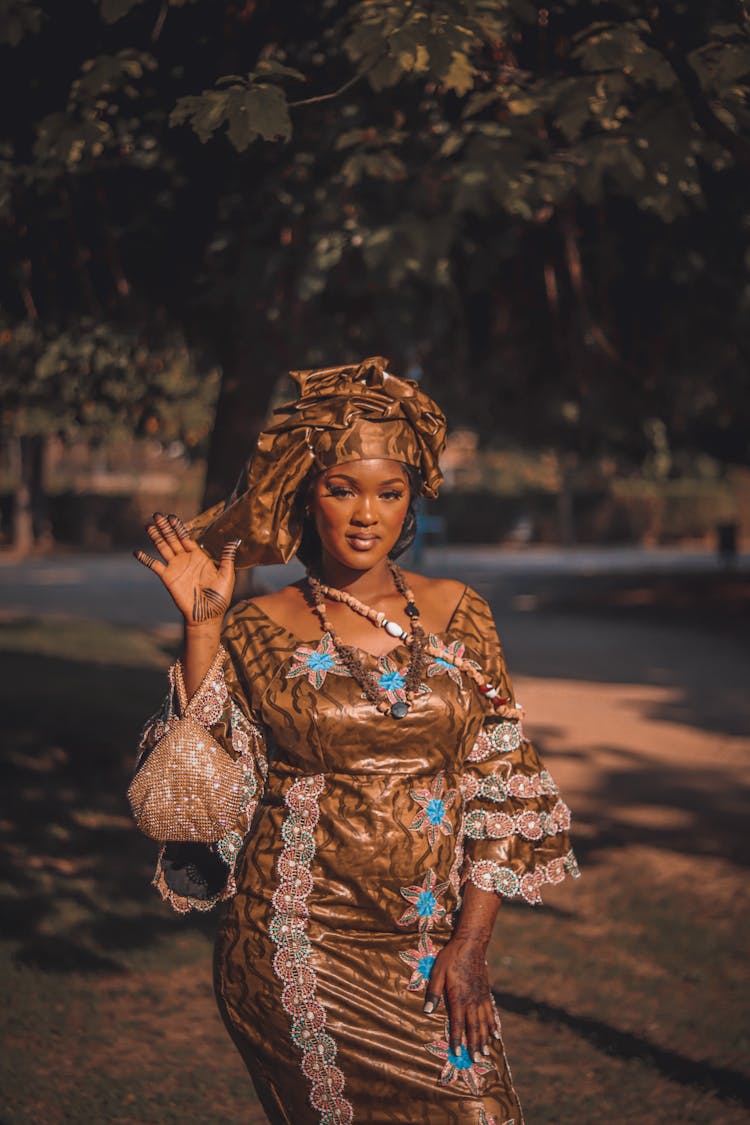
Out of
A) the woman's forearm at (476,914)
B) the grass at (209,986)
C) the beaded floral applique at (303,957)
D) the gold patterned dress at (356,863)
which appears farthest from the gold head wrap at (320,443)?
the grass at (209,986)

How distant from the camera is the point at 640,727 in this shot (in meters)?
11.9

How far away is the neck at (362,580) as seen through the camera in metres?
2.90

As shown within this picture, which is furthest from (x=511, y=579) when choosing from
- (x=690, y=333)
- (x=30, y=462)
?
(x=690, y=333)

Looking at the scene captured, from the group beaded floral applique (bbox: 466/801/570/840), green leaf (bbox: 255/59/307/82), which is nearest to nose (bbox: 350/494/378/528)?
beaded floral applique (bbox: 466/801/570/840)

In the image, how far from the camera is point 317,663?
8.97 feet

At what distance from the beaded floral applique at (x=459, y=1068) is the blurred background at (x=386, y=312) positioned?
2.28m

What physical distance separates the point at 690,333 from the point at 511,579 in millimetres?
21700

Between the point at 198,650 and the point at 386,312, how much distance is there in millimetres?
5199

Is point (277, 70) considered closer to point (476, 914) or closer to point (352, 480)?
point (352, 480)

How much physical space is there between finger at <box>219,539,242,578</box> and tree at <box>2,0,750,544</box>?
1896mm

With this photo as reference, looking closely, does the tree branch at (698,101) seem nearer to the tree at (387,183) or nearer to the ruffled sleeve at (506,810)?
the tree at (387,183)

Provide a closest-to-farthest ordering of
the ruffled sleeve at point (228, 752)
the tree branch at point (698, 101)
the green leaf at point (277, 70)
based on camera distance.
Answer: the ruffled sleeve at point (228, 752) < the green leaf at point (277, 70) < the tree branch at point (698, 101)

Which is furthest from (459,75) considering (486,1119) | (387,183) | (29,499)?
(29,499)

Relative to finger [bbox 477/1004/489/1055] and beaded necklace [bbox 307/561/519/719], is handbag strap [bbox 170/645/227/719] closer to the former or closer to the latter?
beaded necklace [bbox 307/561/519/719]
